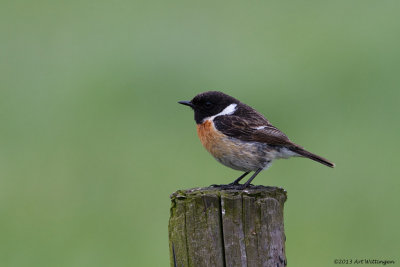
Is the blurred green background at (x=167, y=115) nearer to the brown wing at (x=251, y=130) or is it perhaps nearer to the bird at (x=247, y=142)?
the bird at (x=247, y=142)

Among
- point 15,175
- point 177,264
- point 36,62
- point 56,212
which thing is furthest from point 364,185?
point 36,62

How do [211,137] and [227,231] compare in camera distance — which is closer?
[227,231]

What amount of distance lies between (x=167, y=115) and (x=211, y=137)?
7.91 m

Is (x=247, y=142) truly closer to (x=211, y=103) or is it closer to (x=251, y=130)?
(x=251, y=130)

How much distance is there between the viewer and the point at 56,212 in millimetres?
11586

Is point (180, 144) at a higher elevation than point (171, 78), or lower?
lower

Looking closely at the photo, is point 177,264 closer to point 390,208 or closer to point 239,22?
point 390,208

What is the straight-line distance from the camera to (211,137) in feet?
24.4

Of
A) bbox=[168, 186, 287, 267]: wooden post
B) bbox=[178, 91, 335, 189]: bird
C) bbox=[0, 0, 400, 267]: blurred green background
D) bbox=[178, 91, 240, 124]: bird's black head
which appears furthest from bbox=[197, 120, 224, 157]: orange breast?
bbox=[0, 0, 400, 267]: blurred green background

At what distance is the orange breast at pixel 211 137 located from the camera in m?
7.34

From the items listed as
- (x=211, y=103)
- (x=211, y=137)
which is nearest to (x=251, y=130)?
(x=211, y=137)

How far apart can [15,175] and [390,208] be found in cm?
660

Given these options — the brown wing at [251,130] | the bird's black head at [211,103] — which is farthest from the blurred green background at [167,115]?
the brown wing at [251,130]

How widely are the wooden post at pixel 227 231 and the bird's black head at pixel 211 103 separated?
271 cm
